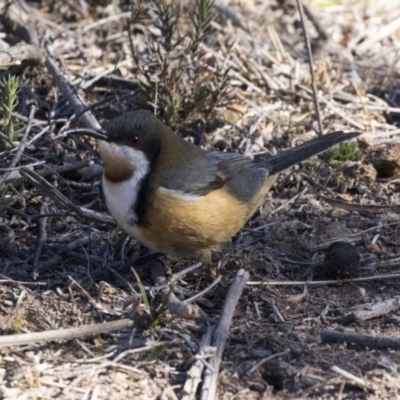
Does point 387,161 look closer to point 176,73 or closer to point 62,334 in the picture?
point 176,73

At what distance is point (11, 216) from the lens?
19.8 ft

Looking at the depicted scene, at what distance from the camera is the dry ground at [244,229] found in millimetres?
4461

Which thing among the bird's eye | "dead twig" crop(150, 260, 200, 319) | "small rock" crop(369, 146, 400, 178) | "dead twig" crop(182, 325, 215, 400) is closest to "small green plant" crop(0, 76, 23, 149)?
the bird's eye

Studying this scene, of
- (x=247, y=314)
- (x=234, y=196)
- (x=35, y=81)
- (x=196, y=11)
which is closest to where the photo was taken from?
(x=247, y=314)

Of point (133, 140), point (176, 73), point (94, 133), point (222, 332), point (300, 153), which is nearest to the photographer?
point (222, 332)

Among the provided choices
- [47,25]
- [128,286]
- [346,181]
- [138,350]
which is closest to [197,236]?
[128,286]

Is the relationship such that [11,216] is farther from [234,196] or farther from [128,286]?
[234,196]

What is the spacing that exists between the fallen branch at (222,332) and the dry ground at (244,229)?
0.27ft

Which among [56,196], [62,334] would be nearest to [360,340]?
[62,334]

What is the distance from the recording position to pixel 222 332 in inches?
186

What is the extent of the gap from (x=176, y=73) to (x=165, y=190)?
1815mm

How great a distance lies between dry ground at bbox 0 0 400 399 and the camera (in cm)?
446

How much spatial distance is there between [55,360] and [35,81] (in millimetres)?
3680

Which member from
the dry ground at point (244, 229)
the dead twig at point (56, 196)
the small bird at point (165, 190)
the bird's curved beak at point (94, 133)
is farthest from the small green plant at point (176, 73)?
the bird's curved beak at point (94, 133)
